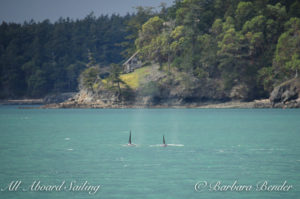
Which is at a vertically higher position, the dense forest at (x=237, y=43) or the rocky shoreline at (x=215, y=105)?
the dense forest at (x=237, y=43)

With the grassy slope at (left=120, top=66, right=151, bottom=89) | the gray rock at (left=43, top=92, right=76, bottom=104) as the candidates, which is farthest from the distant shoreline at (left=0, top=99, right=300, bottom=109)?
the gray rock at (left=43, top=92, right=76, bottom=104)

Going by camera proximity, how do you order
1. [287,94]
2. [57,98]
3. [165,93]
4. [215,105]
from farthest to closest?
1. [57,98]
2. [165,93]
3. [215,105]
4. [287,94]

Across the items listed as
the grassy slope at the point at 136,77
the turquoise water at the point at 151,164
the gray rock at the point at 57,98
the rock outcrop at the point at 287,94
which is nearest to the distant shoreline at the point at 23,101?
the gray rock at the point at 57,98

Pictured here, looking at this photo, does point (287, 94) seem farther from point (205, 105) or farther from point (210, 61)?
point (205, 105)

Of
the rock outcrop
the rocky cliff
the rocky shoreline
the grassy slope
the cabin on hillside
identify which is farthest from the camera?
the cabin on hillside

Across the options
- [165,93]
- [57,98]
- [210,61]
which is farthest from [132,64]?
[57,98]

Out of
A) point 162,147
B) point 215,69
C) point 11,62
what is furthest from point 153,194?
point 11,62

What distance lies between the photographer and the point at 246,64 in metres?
118

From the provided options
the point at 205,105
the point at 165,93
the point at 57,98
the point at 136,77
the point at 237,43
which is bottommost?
the point at 205,105

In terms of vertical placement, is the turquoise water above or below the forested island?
below

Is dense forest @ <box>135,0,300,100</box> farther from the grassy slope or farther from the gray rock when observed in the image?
the gray rock

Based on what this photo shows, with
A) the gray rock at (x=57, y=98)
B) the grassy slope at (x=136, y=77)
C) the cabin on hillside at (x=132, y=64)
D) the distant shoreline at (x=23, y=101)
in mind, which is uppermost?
the cabin on hillside at (x=132, y=64)

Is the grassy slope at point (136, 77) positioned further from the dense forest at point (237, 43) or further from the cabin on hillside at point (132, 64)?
the dense forest at point (237, 43)

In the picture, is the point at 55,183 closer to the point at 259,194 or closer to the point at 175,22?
the point at 259,194
